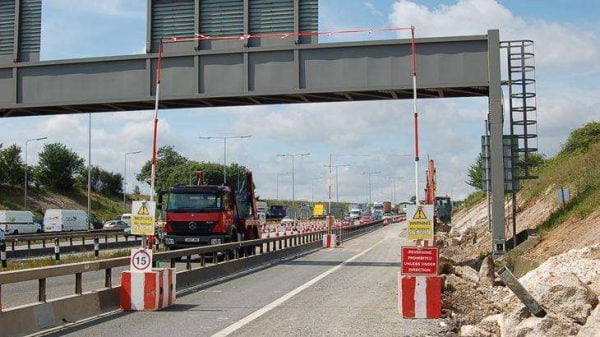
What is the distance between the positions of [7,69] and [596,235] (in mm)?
19300

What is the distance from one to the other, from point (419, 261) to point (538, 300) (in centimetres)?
266

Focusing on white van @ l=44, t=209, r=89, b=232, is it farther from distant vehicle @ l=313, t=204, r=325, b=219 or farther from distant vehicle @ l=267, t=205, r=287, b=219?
distant vehicle @ l=267, t=205, r=287, b=219

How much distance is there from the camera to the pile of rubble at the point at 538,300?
8711 millimetres

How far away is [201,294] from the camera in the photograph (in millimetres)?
15477

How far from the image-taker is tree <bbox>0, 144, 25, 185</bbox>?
3570 inches

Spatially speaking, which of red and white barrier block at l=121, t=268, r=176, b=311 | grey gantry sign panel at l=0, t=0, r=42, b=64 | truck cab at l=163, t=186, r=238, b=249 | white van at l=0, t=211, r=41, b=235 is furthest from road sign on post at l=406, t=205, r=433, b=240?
white van at l=0, t=211, r=41, b=235

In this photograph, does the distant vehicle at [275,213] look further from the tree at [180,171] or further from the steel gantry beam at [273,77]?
the steel gantry beam at [273,77]

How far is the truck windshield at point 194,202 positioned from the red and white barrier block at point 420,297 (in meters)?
16.4

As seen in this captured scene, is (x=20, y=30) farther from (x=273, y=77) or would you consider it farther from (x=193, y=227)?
(x=193, y=227)

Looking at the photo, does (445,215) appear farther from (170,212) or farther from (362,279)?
(362,279)

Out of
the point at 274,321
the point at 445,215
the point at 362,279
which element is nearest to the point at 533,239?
the point at 362,279

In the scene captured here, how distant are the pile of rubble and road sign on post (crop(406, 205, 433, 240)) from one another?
4.49 ft

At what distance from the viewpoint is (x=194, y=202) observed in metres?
27.7

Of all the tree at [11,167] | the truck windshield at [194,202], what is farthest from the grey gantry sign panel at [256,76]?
the tree at [11,167]
